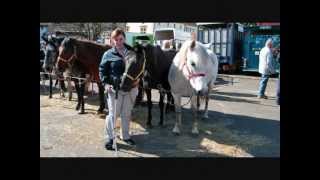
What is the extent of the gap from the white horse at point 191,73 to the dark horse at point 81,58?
5.72ft

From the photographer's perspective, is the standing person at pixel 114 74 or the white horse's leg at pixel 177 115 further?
the white horse's leg at pixel 177 115

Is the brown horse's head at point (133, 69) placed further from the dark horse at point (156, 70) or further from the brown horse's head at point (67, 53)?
the brown horse's head at point (67, 53)

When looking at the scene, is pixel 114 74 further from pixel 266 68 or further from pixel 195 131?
pixel 266 68

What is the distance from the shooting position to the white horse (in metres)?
6.72

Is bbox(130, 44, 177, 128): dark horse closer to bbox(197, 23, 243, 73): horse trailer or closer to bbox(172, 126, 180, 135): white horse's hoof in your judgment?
bbox(172, 126, 180, 135): white horse's hoof

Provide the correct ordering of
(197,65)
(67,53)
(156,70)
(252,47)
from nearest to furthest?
(197,65) < (156,70) < (67,53) < (252,47)

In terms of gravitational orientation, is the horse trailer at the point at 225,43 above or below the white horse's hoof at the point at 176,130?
above

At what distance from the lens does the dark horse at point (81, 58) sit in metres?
8.45

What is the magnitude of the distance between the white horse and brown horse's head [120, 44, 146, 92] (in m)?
0.70

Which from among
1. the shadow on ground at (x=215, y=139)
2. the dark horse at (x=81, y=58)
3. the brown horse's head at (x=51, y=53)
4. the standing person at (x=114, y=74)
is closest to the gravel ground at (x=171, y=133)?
the shadow on ground at (x=215, y=139)

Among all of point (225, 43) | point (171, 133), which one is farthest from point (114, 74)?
point (225, 43)

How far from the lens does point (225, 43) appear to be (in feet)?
40.3

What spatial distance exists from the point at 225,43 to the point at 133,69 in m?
6.13

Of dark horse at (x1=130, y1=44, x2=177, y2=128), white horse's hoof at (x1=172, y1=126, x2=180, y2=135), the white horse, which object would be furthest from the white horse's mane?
white horse's hoof at (x1=172, y1=126, x2=180, y2=135)
